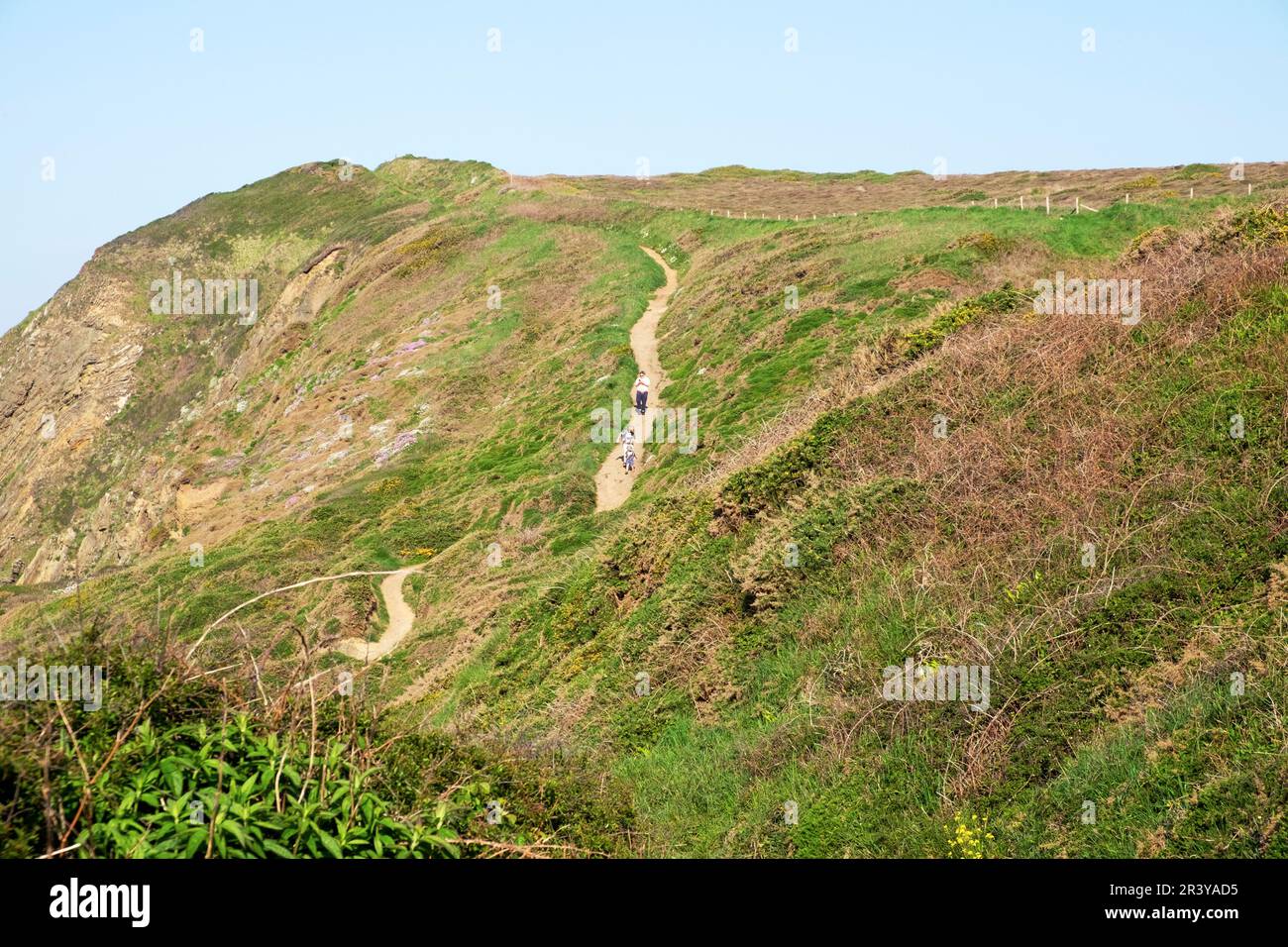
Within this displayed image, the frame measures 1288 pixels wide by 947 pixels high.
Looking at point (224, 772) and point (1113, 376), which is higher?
point (1113, 376)

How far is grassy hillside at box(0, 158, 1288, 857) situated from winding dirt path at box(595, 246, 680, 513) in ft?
2.75

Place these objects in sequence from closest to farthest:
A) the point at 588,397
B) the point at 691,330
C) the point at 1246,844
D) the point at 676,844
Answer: the point at 1246,844
the point at 676,844
the point at 588,397
the point at 691,330

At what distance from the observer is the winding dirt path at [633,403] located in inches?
1331

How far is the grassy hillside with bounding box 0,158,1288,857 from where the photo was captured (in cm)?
866

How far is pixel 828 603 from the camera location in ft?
51.8

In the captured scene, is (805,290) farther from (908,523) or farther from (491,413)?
(908,523)

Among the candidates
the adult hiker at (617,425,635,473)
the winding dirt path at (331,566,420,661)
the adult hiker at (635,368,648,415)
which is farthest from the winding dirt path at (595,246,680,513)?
the winding dirt path at (331,566,420,661)

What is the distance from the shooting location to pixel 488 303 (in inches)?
2458

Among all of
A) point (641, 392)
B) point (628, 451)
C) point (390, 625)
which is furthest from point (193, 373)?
point (390, 625)

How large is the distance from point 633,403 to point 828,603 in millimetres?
24619

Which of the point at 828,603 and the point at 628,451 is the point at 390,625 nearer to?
the point at 628,451
